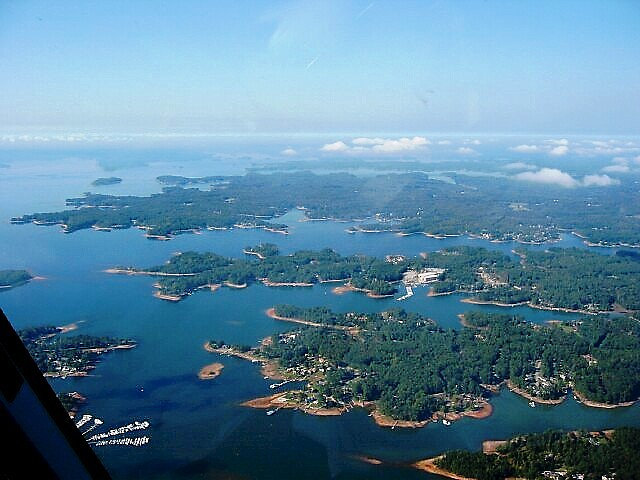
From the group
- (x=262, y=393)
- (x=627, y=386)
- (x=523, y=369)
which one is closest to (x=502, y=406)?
(x=523, y=369)

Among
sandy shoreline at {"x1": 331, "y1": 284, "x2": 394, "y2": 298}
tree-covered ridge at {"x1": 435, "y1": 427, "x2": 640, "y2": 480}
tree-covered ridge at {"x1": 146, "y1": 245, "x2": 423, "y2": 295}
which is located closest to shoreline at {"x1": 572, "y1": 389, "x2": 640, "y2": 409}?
tree-covered ridge at {"x1": 435, "y1": 427, "x2": 640, "y2": 480}

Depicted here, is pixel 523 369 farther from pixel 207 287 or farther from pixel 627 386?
pixel 207 287

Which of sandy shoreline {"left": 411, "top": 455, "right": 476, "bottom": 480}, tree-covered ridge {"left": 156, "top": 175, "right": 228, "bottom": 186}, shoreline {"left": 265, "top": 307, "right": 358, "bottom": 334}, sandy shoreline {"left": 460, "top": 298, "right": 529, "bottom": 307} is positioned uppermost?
tree-covered ridge {"left": 156, "top": 175, "right": 228, "bottom": 186}

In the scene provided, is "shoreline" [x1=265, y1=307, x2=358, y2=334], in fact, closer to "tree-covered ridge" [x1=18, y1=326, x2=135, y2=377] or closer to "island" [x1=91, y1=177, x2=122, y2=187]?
"tree-covered ridge" [x1=18, y1=326, x2=135, y2=377]

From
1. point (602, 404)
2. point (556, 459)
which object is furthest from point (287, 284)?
point (556, 459)

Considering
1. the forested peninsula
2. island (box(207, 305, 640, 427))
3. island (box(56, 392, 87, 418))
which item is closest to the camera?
island (box(56, 392, 87, 418))

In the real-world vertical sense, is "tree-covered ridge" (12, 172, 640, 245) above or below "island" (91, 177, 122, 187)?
below

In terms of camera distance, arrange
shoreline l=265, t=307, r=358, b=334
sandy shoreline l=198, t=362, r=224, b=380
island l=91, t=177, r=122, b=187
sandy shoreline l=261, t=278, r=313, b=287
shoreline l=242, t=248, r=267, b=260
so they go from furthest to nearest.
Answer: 1. island l=91, t=177, r=122, b=187
2. shoreline l=242, t=248, r=267, b=260
3. sandy shoreline l=261, t=278, r=313, b=287
4. shoreline l=265, t=307, r=358, b=334
5. sandy shoreline l=198, t=362, r=224, b=380
